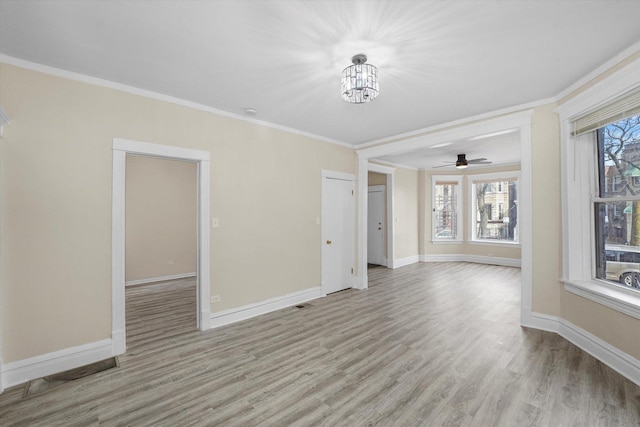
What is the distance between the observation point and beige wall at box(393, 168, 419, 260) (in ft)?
24.1

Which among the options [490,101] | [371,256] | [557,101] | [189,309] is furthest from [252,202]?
[371,256]

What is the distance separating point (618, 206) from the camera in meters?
2.71

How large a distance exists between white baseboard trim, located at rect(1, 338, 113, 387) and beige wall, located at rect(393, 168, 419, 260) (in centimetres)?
598

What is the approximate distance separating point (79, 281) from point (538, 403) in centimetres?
398

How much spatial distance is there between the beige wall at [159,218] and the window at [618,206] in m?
6.12

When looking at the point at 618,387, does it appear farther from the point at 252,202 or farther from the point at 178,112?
the point at 178,112

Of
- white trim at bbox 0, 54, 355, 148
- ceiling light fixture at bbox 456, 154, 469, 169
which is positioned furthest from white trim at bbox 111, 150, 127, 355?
ceiling light fixture at bbox 456, 154, 469, 169

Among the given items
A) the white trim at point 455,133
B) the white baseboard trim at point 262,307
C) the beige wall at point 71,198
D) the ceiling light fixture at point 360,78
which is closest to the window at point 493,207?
the white trim at point 455,133

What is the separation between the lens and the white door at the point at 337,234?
16.0 ft

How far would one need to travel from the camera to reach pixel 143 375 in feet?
8.08

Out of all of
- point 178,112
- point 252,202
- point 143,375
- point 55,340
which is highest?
point 178,112

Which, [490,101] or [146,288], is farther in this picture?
[146,288]

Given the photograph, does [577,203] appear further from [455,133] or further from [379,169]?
[379,169]

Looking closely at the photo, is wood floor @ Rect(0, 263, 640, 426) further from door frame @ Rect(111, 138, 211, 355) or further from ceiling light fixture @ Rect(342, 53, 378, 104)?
ceiling light fixture @ Rect(342, 53, 378, 104)
